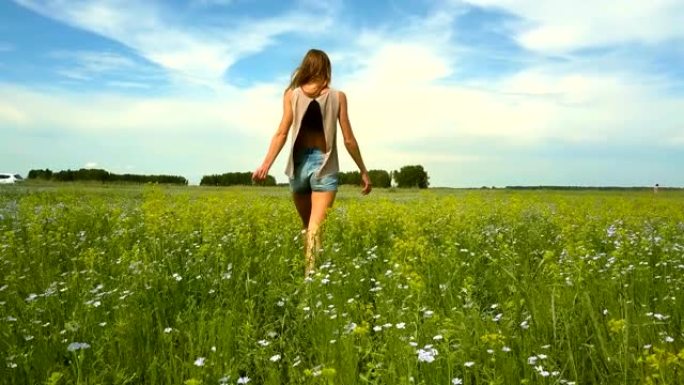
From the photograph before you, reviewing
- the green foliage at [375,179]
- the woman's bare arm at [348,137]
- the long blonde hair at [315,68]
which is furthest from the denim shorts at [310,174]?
the green foliage at [375,179]

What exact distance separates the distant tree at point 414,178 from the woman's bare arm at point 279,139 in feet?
137

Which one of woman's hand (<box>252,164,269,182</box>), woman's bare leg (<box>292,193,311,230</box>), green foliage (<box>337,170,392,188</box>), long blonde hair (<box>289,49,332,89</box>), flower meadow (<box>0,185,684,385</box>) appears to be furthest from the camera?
green foliage (<box>337,170,392,188</box>)

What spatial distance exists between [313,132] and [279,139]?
42 centimetres

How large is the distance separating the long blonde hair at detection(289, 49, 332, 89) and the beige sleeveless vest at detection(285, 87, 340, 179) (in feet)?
0.47

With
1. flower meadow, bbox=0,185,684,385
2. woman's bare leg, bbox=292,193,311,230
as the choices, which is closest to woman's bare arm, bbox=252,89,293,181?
woman's bare leg, bbox=292,193,311,230

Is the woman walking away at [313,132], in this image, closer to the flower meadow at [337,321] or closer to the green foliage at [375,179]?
the flower meadow at [337,321]

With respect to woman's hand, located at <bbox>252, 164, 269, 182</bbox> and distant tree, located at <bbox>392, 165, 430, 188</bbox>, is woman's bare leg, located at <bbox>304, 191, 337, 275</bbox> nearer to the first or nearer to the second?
woman's hand, located at <bbox>252, 164, 269, 182</bbox>

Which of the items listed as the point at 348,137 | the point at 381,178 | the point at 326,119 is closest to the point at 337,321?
the point at 326,119

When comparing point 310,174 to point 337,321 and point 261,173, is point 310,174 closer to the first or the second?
point 261,173

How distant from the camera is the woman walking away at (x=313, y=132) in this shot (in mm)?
6750

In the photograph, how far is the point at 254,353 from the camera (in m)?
3.76

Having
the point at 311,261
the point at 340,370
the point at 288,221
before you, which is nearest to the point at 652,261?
the point at 311,261

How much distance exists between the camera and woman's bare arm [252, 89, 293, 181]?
6926mm

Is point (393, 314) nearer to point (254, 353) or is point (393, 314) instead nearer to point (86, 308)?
point (254, 353)
